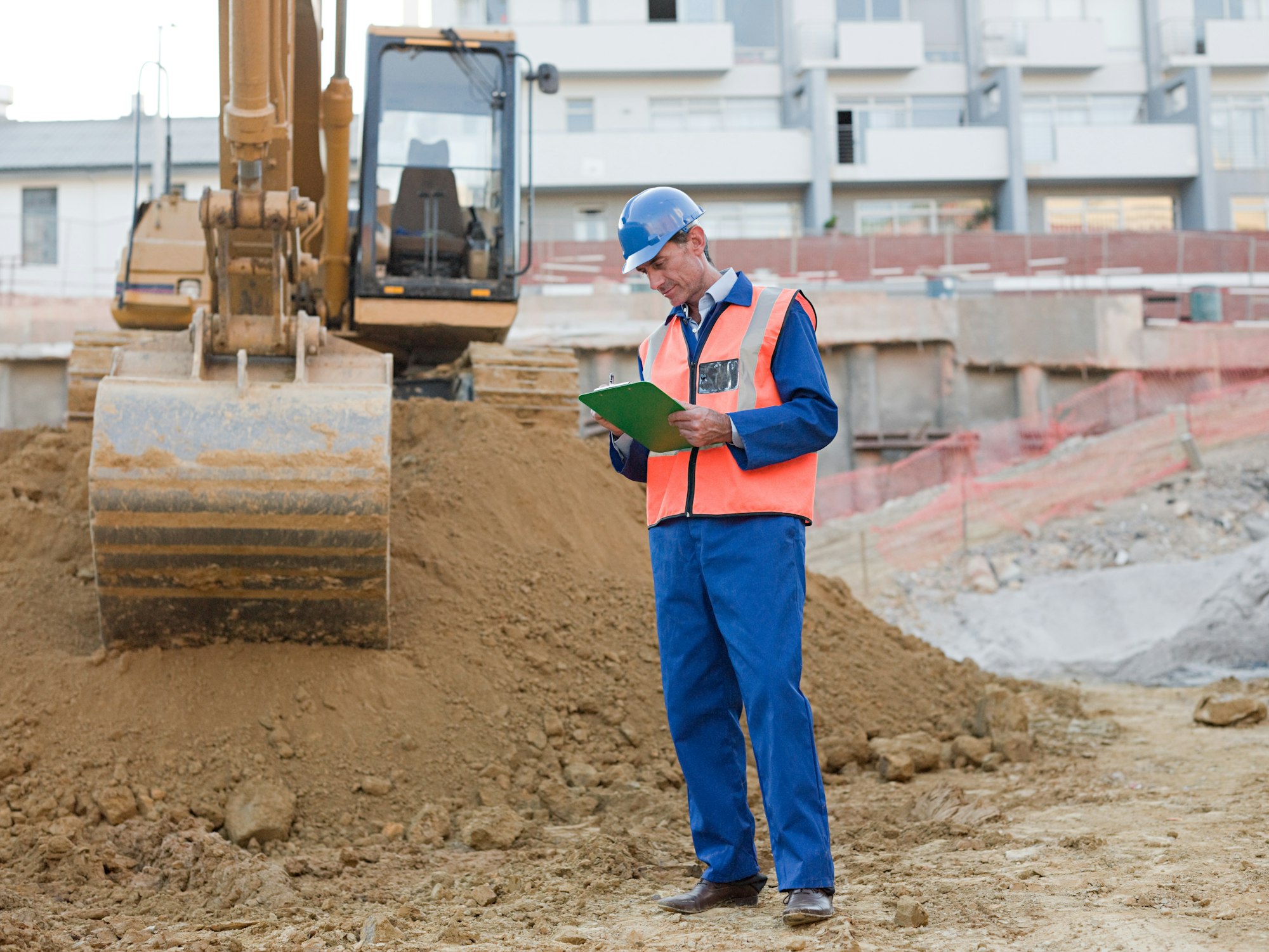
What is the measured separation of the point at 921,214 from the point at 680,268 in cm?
3083

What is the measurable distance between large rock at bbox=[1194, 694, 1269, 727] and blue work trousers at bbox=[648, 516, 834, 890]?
420 centimetres

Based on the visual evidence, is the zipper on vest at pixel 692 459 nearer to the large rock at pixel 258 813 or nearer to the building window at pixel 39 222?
the large rock at pixel 258 813

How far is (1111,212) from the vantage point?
3359cm

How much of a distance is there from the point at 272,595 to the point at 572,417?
12.6 ft

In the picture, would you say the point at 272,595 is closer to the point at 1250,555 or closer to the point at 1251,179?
the point at 1250,555

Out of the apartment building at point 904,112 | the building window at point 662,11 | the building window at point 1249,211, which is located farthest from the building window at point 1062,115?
the building window at point 662,11

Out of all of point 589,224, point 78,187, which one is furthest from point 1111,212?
point 78,187

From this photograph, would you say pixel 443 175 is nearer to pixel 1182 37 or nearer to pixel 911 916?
pixel 911 916

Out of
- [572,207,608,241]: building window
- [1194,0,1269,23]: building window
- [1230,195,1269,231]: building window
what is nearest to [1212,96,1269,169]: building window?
[1230,195,1269,231]: building window

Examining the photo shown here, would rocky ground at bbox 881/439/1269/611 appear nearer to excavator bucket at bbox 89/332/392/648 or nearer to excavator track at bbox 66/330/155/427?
excavator track at bbox 66/330/155/427

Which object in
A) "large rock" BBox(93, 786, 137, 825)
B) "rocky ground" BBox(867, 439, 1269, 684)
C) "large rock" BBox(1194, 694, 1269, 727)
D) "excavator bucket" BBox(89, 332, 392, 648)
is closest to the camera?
"large rock" BBox(93, 786, 137, 825)

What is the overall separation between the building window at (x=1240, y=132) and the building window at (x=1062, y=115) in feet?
6.44

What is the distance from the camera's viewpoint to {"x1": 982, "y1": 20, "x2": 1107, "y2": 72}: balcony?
108 feet

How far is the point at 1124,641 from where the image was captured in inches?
474
